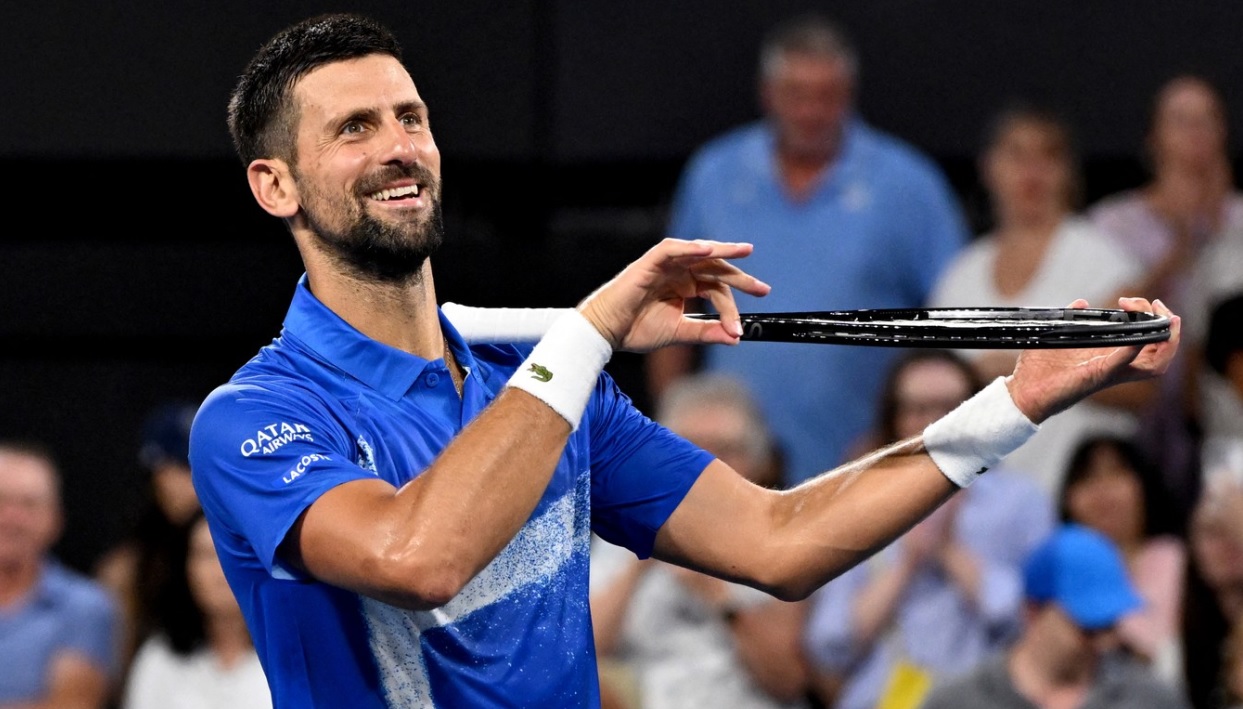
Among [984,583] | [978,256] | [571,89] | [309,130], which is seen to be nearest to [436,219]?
[309,130]

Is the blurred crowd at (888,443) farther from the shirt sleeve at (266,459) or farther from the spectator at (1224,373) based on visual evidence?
the shirt sleeve at (266,459)

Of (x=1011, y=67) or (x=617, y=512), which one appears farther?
(x=1011, y=67)

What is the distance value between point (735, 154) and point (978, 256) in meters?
0.85

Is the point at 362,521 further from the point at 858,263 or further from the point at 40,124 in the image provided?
the point at 40,124

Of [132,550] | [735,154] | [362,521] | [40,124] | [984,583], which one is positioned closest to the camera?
[362,521]

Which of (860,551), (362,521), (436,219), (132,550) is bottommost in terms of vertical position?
(132,550)

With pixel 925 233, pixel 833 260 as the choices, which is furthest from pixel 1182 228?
pixel 833 260

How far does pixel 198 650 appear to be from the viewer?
15.6 feet

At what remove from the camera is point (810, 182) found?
5.41 meters

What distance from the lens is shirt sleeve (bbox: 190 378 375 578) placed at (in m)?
2.07

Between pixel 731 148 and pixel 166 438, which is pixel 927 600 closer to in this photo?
pixel 731 148

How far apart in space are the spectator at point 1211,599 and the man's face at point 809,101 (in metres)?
1.68

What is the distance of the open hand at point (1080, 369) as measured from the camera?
2.30 m

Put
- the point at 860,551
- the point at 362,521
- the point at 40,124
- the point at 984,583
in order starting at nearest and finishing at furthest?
the point at 362,521 → the point at 860,551 → the point at 984,583 → the point at 40,124
